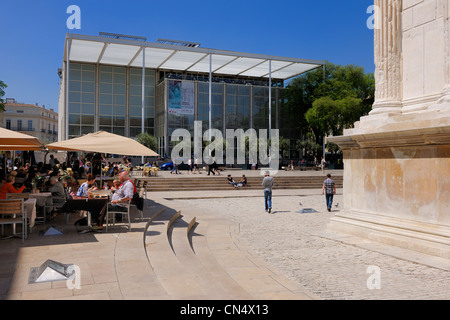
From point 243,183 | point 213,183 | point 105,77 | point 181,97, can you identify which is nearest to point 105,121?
point 105,77

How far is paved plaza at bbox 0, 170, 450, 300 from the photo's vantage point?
181 inches

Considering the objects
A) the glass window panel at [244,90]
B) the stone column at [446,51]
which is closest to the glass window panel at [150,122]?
the glass window panel at [244,90]

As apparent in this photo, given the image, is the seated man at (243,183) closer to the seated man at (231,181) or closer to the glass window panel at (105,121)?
the seated man at (231,181)

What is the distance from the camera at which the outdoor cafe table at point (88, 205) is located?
814 centimetres

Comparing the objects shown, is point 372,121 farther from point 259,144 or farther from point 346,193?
point 259,144

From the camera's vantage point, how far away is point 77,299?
13.2ft

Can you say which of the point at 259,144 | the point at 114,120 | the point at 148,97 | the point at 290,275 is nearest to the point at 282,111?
the point at 259,144

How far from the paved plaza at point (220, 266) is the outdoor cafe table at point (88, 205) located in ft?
1.73

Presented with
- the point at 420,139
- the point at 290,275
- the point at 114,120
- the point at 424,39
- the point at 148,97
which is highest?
the point at 148,97

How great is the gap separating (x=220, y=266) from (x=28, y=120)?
267 ft

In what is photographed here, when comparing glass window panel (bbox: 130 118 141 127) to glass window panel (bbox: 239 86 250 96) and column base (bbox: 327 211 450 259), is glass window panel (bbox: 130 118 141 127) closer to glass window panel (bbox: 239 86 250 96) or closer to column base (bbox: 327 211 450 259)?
glass window panel (bbox: 239 86 250 96)

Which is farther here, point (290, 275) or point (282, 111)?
point (282, 111)

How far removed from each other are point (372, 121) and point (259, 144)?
38796 millimetres

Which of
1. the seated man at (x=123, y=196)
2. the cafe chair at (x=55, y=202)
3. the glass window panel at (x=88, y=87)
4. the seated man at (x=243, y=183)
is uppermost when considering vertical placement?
the glass window panel at (x=88, y=87)
